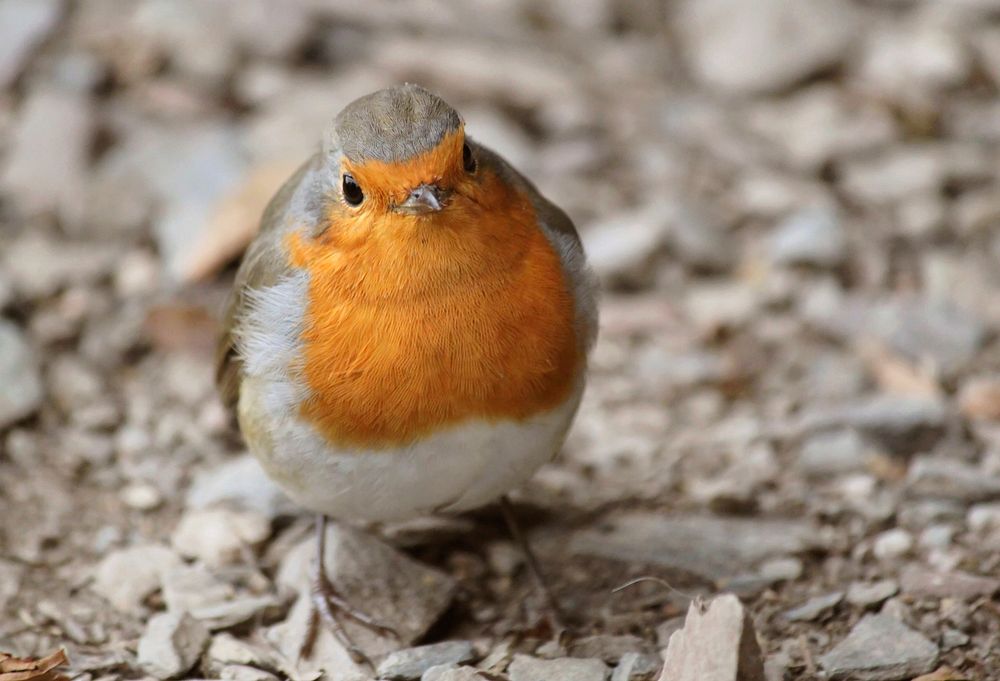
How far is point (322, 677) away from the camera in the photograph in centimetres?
391

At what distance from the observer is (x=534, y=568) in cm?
434

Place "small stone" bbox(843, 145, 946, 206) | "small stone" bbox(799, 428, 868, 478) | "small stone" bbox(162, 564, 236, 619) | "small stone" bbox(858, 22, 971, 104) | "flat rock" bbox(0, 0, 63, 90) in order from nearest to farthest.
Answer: "small stone" bbox(162, 564, 236, 619)
"small stone" bbox(799, 428, 868, 478)
"small stone" bbox(843, 145, 946, 206)
"flat rock" bbox(0, 0, 63, 90)
"small stone" bbox(858, 22, 971, 104)

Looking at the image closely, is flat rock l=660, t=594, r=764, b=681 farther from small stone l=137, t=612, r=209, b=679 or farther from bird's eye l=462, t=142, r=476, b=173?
small stone l=137, t=612, r=209, b=679

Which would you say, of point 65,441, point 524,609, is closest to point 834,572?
point 524,609

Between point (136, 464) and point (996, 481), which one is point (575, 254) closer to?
point (996, 481)

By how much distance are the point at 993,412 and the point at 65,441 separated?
3363mm

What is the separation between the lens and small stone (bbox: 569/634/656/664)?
3.87 metres

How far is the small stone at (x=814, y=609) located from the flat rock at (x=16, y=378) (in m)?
2.83

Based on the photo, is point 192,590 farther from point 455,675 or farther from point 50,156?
point 50,156

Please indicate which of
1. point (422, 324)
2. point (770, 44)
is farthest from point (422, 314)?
point (770, 44)

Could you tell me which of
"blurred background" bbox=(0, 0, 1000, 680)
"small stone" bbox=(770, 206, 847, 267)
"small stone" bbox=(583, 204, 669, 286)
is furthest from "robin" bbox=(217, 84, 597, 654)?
"small stone" bbox=(770, 206, 847, 267)

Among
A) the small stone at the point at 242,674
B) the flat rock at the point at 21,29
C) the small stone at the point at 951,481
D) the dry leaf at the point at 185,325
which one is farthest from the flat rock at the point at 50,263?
the small stone at the point at 951,481

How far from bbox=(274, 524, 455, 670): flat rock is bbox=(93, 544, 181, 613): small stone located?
0.38 meters

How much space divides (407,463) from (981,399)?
7.93 ft
